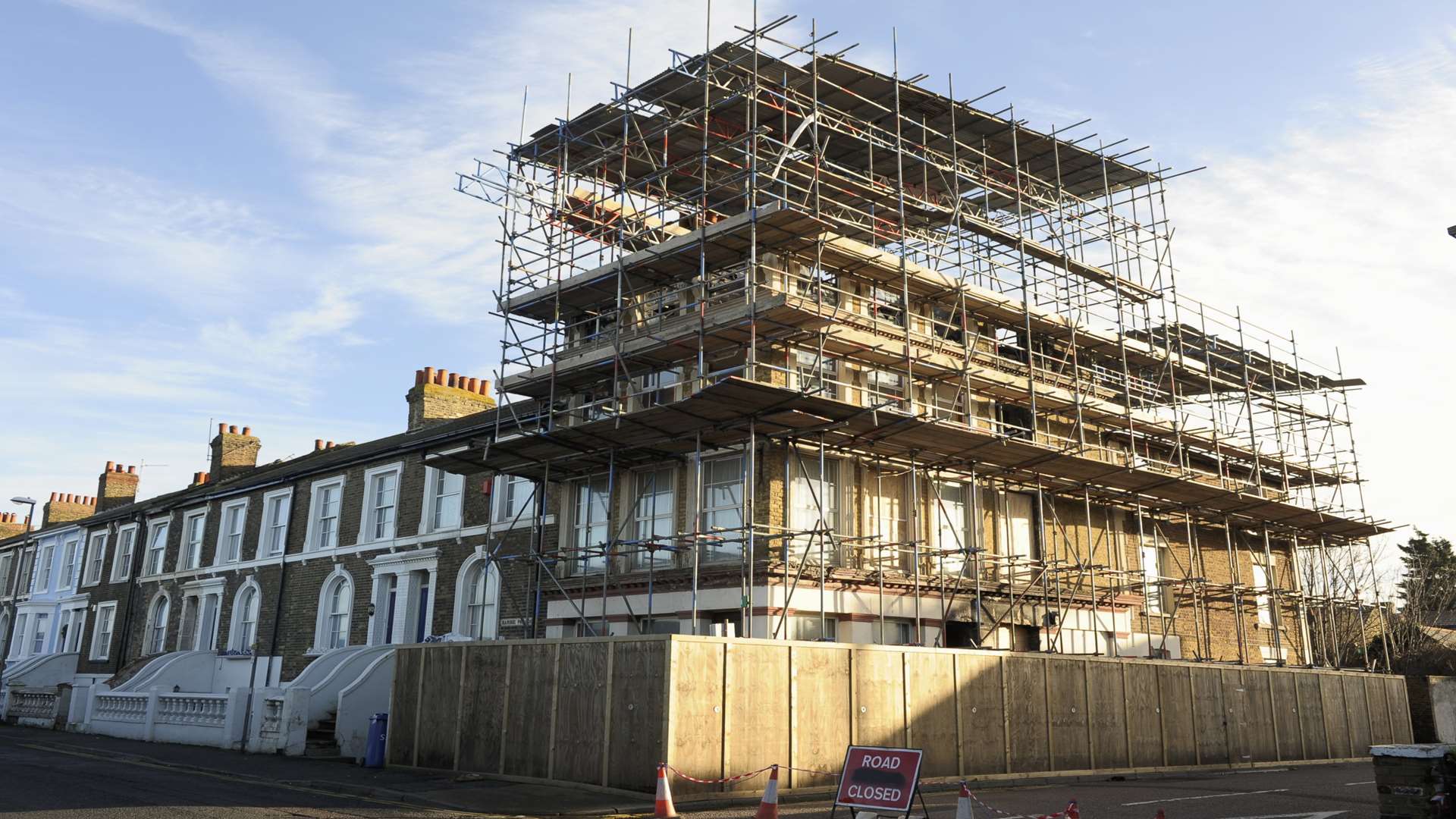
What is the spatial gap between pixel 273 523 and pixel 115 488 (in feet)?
69.8

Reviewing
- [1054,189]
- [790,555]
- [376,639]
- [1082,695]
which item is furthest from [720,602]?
[1054,189]

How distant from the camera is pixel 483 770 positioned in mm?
19547

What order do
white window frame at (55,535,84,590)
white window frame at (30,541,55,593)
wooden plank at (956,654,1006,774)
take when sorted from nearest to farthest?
wooden plank at (956,654,1006,774), white window frame at (55,535,84,590), white window frame at (30,541,55,593)

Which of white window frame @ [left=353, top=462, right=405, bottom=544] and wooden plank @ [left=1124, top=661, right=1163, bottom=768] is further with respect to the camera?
white window frame @ [left=353, top=462, right=405, bottom=544]

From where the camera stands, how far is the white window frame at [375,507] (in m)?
31.1

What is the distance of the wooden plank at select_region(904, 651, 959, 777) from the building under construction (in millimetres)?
2341

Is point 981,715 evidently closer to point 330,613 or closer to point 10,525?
point 330,613

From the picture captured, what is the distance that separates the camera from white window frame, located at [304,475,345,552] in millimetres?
33156

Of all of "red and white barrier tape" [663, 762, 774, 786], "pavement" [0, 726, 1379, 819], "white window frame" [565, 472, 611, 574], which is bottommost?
"pavement" [0, 726, 1379, 819]

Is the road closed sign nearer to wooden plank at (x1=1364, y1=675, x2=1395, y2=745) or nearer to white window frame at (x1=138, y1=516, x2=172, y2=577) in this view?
wooden plank at (x1=1364, y1=675, x2=1395, y2=745)

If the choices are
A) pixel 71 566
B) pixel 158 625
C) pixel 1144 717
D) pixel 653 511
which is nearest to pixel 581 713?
pixel 653 511

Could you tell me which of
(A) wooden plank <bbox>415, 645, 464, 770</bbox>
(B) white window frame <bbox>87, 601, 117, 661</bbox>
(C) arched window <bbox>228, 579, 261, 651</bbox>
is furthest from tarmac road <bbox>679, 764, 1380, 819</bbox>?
(B) white window frame <bbox>87, 601, 117, 661</bbox>

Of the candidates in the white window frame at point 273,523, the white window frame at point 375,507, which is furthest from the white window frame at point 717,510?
the white window frame at point 273,523

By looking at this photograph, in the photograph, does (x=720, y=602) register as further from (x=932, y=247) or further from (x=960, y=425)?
(x=932, y=247)
